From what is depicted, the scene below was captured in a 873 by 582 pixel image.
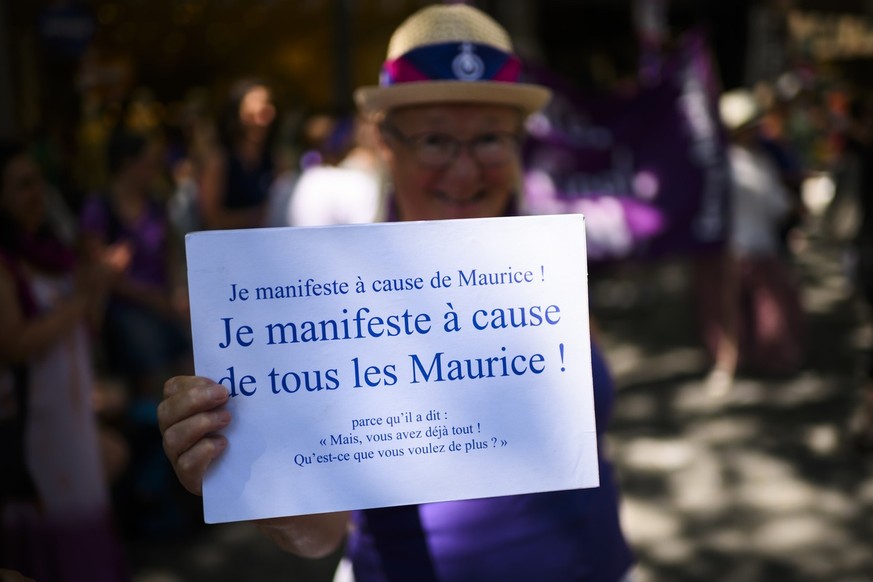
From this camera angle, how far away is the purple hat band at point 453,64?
5.44ft

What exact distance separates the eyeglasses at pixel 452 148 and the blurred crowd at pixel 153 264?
25.1 inches

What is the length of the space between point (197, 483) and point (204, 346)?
0.62 feet

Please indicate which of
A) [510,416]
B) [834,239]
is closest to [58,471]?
[510,416]

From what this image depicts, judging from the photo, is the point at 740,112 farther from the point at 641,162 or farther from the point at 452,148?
the point at 452,148

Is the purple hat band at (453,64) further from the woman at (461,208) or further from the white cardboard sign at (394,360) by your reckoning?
the white cardboard sign at (394,360)

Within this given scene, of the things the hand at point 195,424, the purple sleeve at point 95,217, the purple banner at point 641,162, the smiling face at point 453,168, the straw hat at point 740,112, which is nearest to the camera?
the hand at point 195,424

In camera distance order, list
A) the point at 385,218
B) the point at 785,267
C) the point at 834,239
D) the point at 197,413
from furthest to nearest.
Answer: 1. the point at 834,239
2. the point at 785,267
3. the point at 385,218
4. the point at 197,413

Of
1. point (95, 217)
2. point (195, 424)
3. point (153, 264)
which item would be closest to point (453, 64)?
point (195, 424)

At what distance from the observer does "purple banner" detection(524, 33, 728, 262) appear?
5070 mm

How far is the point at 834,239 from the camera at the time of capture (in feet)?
35.7

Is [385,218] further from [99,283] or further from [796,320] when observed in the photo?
[796,320]

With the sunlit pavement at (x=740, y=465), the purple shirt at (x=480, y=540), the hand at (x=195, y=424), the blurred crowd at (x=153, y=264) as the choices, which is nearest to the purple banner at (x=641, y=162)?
the blurred crowd at (x=153, y=264)

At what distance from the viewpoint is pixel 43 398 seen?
282 centimetres

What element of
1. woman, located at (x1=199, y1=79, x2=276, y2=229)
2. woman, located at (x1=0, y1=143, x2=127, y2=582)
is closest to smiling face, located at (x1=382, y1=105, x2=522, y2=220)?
woman, located at (x1=0, y1=143, x2=127, y2=582)
